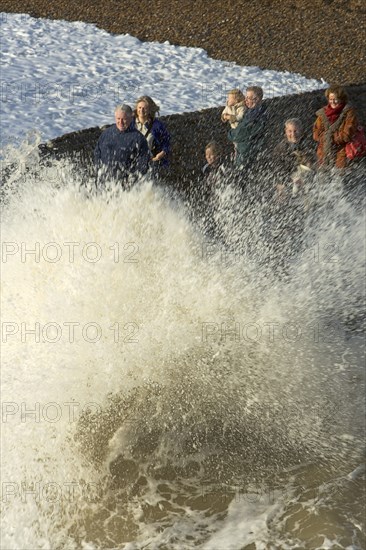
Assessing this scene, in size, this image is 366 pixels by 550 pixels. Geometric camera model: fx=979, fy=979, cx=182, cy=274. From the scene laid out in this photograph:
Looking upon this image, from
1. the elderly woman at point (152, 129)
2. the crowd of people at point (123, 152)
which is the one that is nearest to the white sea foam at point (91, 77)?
the elderly woman at point (152, 129)

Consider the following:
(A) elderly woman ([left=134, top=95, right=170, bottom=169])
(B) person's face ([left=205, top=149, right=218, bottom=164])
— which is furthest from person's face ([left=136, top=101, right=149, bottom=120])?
(B) person's face ([left=205, top=149, right=218, bottom=164])

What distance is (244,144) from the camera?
37.4ft

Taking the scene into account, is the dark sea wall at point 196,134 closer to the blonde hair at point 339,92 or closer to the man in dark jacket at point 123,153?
the blonde hair at point 339,92

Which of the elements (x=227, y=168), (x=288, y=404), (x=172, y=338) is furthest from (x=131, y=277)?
(x=227, y=168)

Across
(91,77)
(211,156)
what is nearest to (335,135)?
(211,156)

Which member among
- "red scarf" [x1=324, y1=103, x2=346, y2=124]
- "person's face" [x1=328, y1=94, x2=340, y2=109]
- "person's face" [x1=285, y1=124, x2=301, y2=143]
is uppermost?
"person's face" [x1=328, y1=94, x2=340, y2=109]

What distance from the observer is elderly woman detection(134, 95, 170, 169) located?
10.8 m

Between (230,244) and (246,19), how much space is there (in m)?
9.32

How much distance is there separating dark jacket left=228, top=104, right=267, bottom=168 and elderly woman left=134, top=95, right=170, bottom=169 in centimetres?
90

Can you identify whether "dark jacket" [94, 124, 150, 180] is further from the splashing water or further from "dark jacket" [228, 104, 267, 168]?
"dark jacket" [228, 104, 267, 168]

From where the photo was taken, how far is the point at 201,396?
28.6 ft

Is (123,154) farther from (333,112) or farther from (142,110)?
(333,112)

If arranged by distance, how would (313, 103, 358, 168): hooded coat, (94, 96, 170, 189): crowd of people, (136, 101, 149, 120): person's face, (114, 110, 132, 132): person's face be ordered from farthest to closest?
(313, 103, 358, 168): hooded coat, (136, 101, 149, 120): person's face, (94, 96, 170, 189): crowd of people, (114, 110, 132, 132): person's face

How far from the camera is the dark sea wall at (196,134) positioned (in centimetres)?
1248
